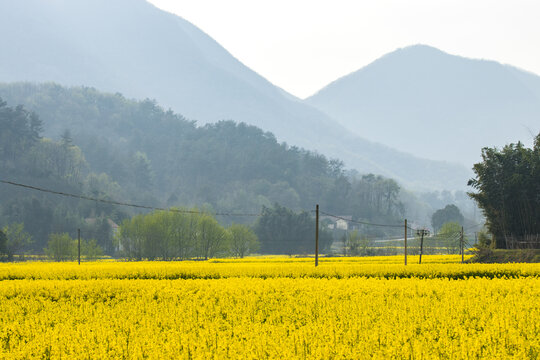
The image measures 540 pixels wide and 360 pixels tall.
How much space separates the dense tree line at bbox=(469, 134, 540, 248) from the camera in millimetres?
63719

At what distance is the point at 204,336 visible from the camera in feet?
45.2

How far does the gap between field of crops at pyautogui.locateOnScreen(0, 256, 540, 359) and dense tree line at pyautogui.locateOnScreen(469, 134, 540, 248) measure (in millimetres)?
41068

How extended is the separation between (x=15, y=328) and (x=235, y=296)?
304 inches

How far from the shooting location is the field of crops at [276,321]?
12.3 metres

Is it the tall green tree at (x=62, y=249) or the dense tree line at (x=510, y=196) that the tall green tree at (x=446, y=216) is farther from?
the dense tree line at (x=510, y=196)

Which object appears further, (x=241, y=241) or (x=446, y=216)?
(x=446, y=216)

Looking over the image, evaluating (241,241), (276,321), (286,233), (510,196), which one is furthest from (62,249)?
(276,321)

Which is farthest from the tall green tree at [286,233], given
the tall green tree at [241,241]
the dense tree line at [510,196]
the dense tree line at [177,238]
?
the dense tree line at [510,196]

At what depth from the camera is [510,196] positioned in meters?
65.0

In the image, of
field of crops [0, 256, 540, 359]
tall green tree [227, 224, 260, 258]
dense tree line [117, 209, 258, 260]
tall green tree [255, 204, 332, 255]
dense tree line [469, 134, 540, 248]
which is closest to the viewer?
field of crops [0, 256, 540, 359]

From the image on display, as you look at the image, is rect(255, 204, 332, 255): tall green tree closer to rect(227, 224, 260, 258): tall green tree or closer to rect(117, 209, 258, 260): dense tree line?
rect(227, 224, 260, 258): tall green tree

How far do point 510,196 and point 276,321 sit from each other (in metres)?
53.5

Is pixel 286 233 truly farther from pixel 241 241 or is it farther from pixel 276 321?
pixel 276 321

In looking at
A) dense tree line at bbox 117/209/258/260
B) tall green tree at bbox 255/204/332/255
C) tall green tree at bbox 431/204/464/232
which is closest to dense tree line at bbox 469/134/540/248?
dense tree line at bbox 117/209/258/260
